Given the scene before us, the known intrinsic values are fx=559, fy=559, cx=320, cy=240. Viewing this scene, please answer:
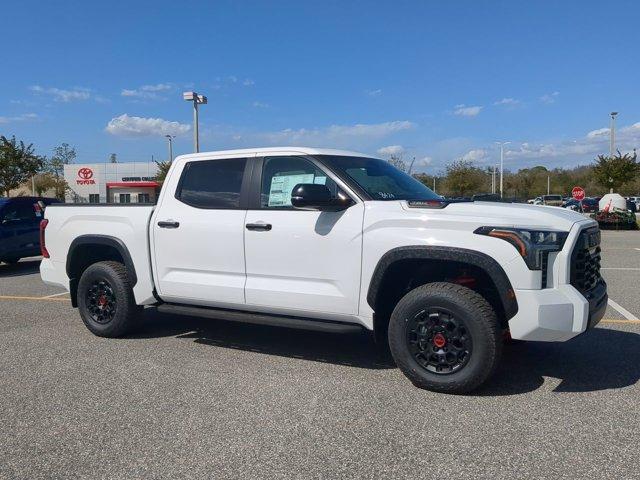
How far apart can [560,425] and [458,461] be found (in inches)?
36.2

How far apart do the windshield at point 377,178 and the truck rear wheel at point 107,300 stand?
2619 mm

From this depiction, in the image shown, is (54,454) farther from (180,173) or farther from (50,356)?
(180,173)

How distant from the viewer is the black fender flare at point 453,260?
4012mm

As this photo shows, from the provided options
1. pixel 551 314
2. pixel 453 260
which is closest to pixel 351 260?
pixel 453 260

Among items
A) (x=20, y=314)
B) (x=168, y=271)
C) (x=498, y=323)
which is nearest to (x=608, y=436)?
(x=498, y=323)

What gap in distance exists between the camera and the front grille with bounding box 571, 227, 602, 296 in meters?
4.08

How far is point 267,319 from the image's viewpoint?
497 cm

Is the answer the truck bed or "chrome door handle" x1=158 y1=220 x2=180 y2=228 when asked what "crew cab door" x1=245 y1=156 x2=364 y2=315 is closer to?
"chrome door handle" x1=158 y1=220 x2=180 y2=228

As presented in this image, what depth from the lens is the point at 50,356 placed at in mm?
5469

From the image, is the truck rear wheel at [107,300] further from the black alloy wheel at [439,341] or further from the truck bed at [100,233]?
the black alloy wheel at [439,341]

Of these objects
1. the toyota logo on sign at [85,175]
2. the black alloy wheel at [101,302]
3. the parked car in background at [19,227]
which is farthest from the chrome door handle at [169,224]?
the toyota logo on sign at [85,175]

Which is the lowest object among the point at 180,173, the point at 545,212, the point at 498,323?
the point at 498,323

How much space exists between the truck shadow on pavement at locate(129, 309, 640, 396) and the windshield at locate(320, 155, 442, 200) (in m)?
1.28

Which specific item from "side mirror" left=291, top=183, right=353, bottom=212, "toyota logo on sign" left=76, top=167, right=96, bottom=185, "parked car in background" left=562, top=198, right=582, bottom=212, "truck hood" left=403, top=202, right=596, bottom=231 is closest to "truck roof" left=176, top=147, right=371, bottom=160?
"side mirror" left=291, top=183, right=353, bottom=212
